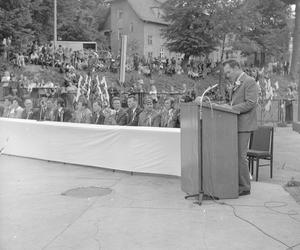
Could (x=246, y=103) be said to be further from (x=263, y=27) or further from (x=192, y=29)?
(x=263, y=27)

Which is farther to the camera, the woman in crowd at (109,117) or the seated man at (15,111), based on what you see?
the seated man at (15,111)

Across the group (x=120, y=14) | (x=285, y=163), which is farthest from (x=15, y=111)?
(x=120, y=14)

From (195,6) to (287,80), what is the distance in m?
11.0

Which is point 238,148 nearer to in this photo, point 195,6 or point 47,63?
point 47,63

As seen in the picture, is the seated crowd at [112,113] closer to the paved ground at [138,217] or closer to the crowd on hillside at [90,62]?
the paved ground at [138,217]

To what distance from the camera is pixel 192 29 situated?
155ft

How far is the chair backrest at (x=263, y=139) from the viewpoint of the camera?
9.15 metres

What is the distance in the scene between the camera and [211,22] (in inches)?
1815

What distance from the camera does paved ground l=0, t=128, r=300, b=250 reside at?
550 cm

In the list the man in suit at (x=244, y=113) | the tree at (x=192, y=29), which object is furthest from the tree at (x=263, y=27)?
the man in suit at (x=244, y=113)

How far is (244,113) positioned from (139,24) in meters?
68.1

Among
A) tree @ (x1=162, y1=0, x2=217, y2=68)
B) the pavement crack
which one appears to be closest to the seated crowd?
the pavement crack

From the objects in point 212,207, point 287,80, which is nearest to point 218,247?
point 212,207

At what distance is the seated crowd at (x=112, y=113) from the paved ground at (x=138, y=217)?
158cm
